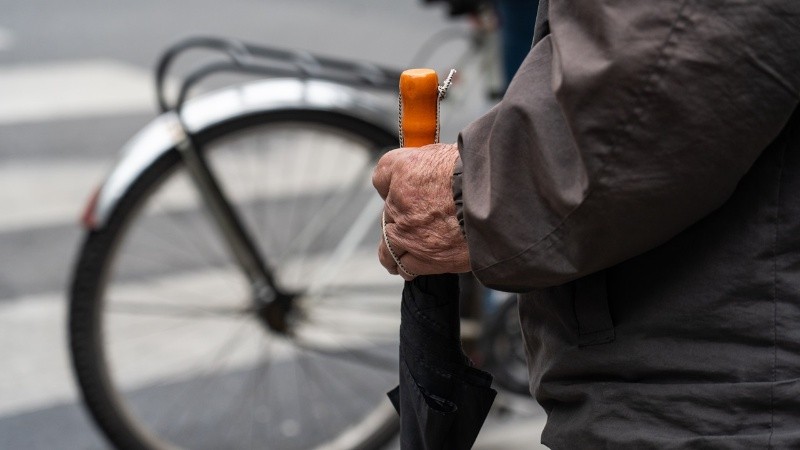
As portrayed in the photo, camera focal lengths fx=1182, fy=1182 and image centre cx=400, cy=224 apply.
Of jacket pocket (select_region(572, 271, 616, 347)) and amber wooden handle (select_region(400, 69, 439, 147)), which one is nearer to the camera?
jacket pocket (select_region(572, 271, 616, 347))

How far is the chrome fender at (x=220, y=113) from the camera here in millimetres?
2916

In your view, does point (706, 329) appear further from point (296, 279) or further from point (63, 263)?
point (63, 263)

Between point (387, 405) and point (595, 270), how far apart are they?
6.53 ft

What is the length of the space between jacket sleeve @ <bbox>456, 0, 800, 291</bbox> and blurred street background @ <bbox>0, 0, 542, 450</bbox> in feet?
7.03

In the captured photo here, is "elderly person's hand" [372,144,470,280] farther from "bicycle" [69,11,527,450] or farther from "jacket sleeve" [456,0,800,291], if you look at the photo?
"bicycle" [69,11,527,450]

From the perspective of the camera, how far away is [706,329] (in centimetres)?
137

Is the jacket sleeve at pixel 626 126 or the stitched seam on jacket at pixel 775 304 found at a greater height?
the jacket sleeve at pixel 626 126

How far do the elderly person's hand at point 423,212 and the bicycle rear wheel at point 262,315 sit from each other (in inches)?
55.8

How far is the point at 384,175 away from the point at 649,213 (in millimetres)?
443

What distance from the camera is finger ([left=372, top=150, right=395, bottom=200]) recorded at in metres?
1.62

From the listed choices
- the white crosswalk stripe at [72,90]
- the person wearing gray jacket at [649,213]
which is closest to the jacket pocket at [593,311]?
the person wearing gray jacket at [649,213]

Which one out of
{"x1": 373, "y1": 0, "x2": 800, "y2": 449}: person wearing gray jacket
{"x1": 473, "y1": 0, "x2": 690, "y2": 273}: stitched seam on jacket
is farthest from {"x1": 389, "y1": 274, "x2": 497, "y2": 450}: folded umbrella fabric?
{"x1": 473, "y1": 0, "x2": 690, "y2": 273}: stitched seam on jacket

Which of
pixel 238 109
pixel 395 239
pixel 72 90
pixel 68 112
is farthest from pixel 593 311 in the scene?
pixel 72 90

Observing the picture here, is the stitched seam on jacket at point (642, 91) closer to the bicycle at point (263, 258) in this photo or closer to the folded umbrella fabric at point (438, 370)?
the folded umbrella fabric at point (438, 370)
